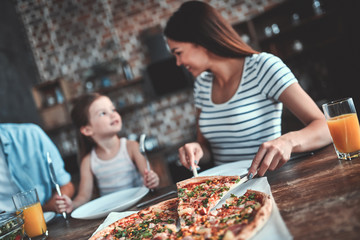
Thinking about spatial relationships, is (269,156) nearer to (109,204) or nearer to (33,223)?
(109,204)

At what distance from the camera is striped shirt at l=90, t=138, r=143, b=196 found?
83.9 inches

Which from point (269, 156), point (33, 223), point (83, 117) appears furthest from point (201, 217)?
point (83, 117)

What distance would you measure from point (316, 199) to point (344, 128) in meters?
0.36

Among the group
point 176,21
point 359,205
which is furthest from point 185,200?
point 176,21

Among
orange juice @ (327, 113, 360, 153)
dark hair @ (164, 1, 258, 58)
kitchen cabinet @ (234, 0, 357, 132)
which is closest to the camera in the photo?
orange juice @ (327, 113, 360, 153)

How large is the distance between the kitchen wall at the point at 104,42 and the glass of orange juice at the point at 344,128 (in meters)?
3.63

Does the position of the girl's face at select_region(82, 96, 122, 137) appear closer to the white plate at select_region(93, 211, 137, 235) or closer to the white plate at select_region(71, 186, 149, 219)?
the white plate at select_region(71, 186, 149, 219)

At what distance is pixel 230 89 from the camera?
1.74 m

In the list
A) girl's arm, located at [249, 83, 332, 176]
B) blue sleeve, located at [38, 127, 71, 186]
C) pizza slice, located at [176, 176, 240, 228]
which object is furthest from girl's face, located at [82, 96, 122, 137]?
girl's arm, located at [249, 83, 332, 176]

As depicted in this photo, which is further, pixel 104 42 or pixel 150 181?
pixel 104 42

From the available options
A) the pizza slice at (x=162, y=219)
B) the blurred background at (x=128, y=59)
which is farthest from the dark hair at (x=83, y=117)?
the blurred background at (x=128, y=59)

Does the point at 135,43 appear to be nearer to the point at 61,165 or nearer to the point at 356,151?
the point at 61,165

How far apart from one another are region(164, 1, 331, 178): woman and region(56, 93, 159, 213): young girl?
59 centimetres

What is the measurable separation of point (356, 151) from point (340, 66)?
10.6 ft
